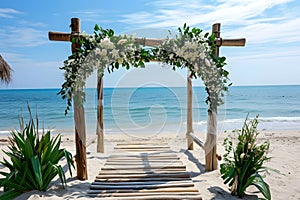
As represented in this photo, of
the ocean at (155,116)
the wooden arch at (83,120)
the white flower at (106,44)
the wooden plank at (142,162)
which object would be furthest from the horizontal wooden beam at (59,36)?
the wooden plank at (142,162)

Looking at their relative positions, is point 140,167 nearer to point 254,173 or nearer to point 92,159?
point 92,159

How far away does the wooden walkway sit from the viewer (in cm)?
328

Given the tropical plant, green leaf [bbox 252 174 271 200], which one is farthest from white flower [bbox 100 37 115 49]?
green leaf [bbox 252 174 271 200]

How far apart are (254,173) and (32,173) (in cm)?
275

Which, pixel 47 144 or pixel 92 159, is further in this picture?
pixel 92 159

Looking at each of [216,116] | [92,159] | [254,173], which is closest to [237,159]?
[254,173]

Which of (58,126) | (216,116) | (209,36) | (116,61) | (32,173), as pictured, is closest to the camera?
(32,173)

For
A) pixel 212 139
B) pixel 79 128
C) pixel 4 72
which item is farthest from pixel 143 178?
pixel 4 72

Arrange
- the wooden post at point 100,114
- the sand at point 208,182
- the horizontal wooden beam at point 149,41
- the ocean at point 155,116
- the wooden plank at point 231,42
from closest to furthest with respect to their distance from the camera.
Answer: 1. the sand at point 208,182
2. the horizontal wooden beam at point 149,41
3. the wooden plank at point 231,42
4. the wooden post at point 100,114
5. the ocean at point 155,116

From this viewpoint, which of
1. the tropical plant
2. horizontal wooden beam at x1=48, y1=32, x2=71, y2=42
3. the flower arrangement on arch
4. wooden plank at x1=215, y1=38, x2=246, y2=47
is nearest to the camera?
the tropical plant

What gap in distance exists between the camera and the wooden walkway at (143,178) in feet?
10.8

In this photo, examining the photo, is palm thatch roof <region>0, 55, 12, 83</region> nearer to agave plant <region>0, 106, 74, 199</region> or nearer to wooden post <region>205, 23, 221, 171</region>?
agave plant <region>0, 106, 74, 199</region>

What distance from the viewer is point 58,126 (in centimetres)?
1474

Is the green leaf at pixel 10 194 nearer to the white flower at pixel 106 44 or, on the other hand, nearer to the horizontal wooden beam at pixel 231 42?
the white flower at pixel 106 44
